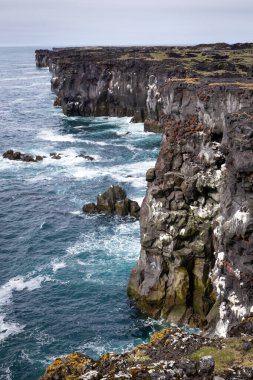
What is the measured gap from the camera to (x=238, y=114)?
121 ft

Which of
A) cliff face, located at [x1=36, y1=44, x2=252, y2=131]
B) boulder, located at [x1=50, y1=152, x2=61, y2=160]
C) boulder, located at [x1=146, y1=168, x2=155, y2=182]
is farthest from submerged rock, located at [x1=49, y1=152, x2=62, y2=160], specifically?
boulder, located at [x1=146, y1=168, x2=155, y2=182]

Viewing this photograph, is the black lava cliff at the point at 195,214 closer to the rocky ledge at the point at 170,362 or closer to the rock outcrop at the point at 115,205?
the rocky ledge at the point at 170,362

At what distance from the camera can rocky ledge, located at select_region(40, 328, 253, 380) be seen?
1608 cm

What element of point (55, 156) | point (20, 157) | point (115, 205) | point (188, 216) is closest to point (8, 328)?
point (188, 216)

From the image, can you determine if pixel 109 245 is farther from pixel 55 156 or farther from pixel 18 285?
pixel 55 156

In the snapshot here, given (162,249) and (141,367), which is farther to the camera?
(162,249)

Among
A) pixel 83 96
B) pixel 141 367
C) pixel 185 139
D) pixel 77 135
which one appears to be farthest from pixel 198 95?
pixel 83 96

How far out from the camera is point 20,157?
98.4 m

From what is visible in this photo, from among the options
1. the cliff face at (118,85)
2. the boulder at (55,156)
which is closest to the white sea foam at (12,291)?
the boulder at (55,156)

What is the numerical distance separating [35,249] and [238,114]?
32.2m

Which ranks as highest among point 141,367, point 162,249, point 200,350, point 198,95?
point 198,95

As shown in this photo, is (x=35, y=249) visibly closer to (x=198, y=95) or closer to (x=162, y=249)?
(x=162, y=249)

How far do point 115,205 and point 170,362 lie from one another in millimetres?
50280

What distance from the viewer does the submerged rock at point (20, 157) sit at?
96438 millimetres
